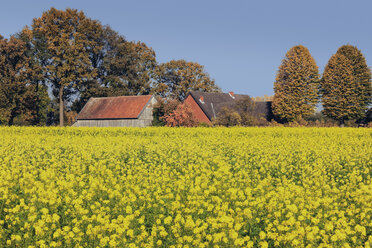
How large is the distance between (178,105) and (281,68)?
2083cm

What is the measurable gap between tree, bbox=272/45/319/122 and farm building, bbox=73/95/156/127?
68.9 feet

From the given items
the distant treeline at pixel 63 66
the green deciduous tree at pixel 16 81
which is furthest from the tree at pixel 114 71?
the green deciduous tree at pixel 16 81

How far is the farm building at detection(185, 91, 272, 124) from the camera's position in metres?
57.7

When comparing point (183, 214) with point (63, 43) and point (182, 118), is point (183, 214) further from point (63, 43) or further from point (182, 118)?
point (63, 43)

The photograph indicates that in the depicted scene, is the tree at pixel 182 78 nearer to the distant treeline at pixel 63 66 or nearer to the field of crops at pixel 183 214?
the distant treeline at pixel 63 66

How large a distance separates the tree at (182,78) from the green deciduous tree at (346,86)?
2822 cm

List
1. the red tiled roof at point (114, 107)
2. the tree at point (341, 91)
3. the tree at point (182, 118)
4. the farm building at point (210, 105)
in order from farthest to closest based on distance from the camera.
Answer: the farm building at point (210, 105) → the red tiled roof at point (114, 107) → the tree at point (341, 91) → the tree at point (182, 118)

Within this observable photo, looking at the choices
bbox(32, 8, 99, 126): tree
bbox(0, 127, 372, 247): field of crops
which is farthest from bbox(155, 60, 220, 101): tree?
bbox(0, 127, 372, 247): field of crops

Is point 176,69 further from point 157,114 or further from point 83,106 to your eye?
point 157,114

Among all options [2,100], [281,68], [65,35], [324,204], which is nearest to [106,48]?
[65,35]

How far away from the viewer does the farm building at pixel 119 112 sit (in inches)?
2245

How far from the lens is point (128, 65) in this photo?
2724 inches

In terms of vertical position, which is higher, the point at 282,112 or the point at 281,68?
the point at 281,68

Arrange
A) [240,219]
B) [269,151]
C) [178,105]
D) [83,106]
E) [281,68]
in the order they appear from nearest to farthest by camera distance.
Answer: [240,219]
[269,151]
[178,105]
[281,68]
[83,106]
